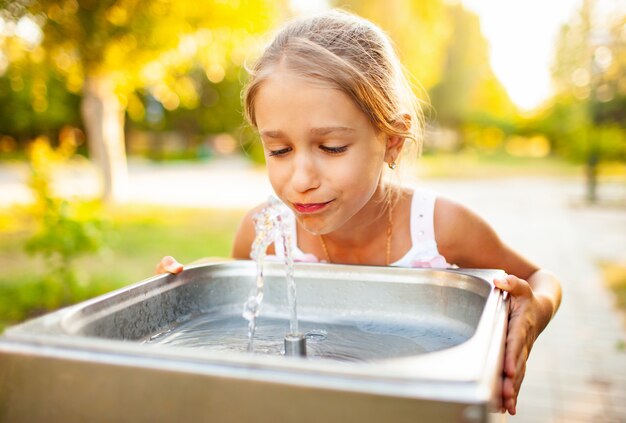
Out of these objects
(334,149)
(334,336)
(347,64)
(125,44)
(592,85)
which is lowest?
(334,336)

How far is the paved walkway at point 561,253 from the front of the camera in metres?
2.90

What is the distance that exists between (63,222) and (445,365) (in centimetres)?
395

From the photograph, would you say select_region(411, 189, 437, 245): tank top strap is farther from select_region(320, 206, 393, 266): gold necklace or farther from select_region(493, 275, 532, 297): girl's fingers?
select_region(493, 275, 532, 297): girl's fingers

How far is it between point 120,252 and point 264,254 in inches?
210

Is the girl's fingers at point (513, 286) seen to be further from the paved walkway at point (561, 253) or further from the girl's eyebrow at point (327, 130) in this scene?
the paved walkway at point (561, 253)

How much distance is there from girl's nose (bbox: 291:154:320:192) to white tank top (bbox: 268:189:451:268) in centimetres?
43

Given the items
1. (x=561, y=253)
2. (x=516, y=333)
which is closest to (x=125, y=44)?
(x=561, y=253)

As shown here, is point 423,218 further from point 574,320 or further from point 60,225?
point 60,225

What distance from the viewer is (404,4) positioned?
14836mm

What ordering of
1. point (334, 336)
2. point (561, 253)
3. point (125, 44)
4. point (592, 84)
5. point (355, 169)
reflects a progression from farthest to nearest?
point (592, 84)
point (561, 253)
point (125, 44)
point (355, 169)
point (334, 336)

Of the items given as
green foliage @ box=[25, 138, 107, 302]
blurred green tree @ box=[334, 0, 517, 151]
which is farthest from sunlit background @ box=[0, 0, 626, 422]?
blurred green tree @ box=[334, 0, 517, 151]

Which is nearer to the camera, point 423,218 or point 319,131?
point 319,131

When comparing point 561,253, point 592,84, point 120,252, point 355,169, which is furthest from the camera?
point 592,84

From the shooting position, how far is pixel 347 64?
1284 mm
